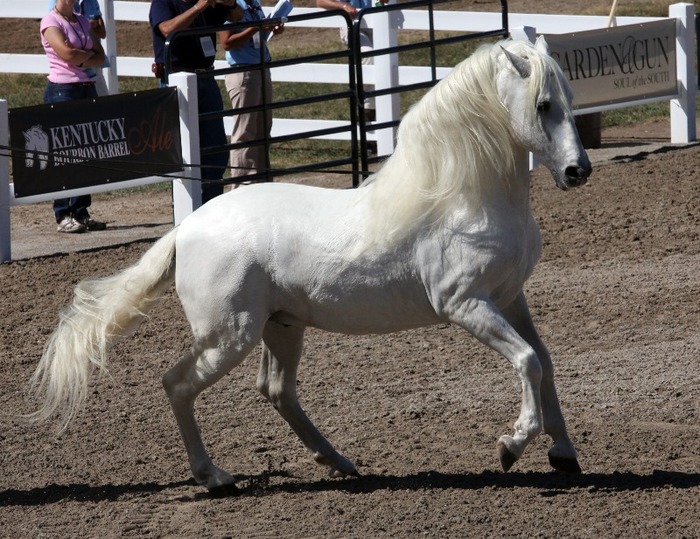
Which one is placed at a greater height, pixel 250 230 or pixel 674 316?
pixel 250 230

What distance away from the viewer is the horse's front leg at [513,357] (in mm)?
4855

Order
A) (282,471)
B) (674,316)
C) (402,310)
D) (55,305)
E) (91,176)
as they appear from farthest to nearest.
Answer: (91,176) < (55,305) < (674,316) < (282,471) < (402,310)

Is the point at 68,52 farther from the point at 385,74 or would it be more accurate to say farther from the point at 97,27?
the point at 385,74

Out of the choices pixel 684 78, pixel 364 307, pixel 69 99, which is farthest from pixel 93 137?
pixel 684 78

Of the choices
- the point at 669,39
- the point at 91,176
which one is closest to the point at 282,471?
the point at 91,176

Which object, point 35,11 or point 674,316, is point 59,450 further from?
point 35,11

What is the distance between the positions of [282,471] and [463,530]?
44.8 inches

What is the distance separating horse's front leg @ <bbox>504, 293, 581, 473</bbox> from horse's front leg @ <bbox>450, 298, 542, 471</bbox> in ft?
1.10

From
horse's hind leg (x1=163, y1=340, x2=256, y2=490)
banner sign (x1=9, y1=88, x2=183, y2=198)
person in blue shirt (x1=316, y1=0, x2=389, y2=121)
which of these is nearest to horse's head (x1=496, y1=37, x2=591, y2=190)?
horse's hind leg (x1=163, y1=340, x2=256, y2=490)

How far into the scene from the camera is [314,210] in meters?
5.30

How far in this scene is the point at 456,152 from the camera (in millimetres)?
5039

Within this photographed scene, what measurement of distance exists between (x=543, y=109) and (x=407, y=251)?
77 cm

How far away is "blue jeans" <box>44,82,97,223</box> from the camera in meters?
10.5

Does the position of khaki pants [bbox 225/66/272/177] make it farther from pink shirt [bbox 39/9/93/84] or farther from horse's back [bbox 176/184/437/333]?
horse's back [bbox 176/184/437/333]
